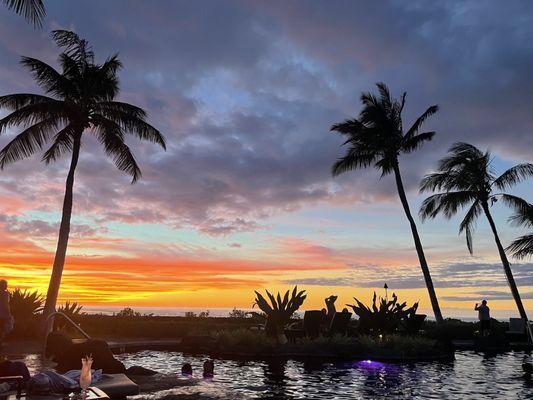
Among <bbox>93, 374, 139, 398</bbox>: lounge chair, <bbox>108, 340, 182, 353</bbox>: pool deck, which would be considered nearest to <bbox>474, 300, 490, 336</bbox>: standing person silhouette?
<bbox>108, 340, 182, 353</bbox>: pool deck

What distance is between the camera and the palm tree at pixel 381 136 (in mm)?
33688

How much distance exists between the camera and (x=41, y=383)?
884cm

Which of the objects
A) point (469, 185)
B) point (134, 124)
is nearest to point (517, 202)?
point (469, 185)

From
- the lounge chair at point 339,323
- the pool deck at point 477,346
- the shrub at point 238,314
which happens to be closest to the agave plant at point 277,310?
the lounge chair at point 339,323

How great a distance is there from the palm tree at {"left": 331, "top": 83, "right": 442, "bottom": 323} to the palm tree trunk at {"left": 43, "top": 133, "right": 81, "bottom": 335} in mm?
17048

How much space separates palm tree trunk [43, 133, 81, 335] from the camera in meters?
21.9

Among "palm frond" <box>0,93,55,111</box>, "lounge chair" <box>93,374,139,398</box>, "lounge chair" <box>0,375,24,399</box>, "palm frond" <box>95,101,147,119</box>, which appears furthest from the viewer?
"palm frond" <box>95,101,147,119</box>

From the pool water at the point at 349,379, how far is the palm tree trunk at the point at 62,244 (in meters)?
4.37

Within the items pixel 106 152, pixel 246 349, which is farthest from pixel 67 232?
pixel 246 349

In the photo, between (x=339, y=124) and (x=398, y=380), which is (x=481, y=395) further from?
(x=339, y=124)

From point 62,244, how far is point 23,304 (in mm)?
4817

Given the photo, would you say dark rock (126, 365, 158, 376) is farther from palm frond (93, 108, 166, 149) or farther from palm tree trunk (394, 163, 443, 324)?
palm tree trunk (394, 163, 443, 324)

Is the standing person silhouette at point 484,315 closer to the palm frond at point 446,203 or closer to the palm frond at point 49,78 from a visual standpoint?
the palm frond at point 446,203

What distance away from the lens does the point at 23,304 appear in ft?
81.8
